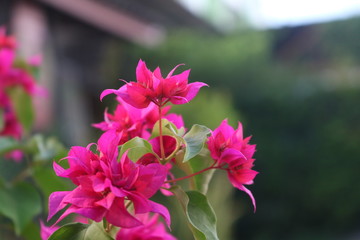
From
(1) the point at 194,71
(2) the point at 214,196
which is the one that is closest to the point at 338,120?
(1) the point at 194,71

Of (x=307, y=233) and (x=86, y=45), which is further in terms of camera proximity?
(x=86, y=45)

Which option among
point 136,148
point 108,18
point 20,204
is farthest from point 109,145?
point 108,18

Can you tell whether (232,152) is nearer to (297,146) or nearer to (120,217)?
(120,217)

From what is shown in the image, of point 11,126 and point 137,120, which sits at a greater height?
point 137,120

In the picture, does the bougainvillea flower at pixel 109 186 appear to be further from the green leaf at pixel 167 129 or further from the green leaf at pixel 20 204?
the green leaf at pixel 20 204

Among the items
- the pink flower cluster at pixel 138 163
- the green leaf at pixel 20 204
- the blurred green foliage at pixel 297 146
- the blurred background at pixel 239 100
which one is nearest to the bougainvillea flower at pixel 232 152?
the pink flower cluster at pixel 138 163

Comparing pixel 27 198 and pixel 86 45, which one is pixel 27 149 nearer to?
pixel 27 198
